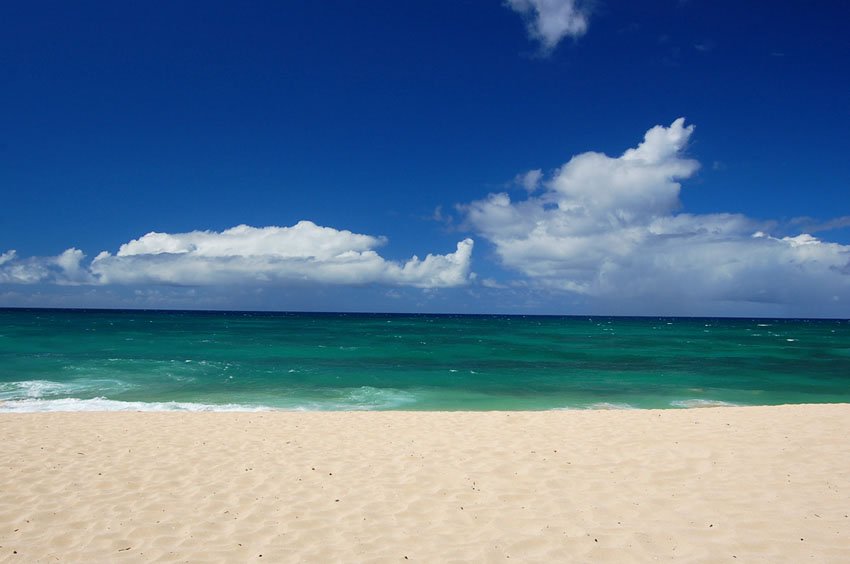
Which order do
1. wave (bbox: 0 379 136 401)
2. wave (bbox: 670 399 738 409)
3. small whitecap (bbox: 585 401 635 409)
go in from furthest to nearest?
wave (bbox: 0 379 136 401), wave (bbox: 670 399 738 409), small whitecap (bbox: 585 401 635 409)

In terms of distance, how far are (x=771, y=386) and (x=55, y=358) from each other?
4266 centimetres

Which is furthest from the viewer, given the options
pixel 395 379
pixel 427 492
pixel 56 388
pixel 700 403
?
pixel 395 379

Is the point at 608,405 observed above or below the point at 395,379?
above

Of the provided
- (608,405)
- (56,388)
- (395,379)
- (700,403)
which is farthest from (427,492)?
(56,388)

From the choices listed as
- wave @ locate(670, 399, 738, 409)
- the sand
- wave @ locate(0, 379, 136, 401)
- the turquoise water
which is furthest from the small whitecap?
wave @ locate(0, 379, 136, 401)

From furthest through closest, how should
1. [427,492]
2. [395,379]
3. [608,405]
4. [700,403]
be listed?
[395,379] → [700,403] → [608,405] → [427,492]

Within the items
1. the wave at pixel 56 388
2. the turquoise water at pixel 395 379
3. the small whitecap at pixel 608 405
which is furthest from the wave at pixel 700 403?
the wave at pixel 56 388

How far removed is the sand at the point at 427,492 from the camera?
5496 millimetres

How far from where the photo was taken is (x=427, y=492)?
716 cm

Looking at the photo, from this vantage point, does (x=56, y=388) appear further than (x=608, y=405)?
Yes

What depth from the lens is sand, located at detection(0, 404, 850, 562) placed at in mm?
5496

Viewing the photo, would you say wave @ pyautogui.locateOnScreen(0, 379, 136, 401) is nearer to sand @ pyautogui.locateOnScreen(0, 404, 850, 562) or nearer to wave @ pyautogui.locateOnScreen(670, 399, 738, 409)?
sand @ pyautogui.locateOnScreen(0, 404, 850, 562)

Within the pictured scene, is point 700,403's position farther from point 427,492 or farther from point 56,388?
point 56,388

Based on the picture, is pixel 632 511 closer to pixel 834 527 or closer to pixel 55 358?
pixel 834 527
